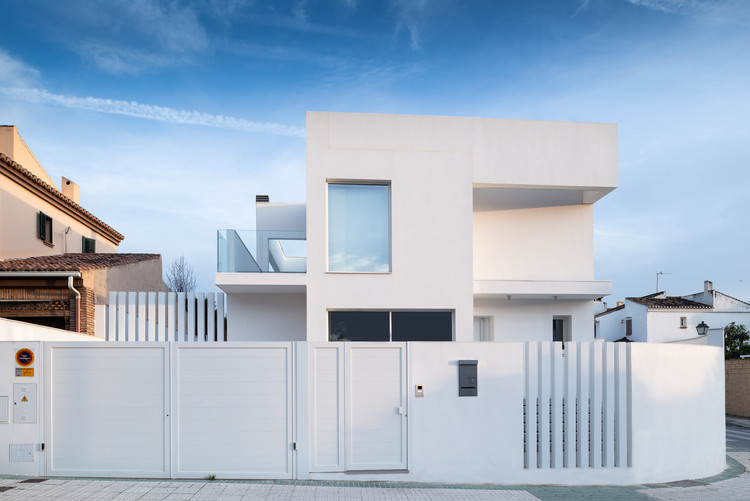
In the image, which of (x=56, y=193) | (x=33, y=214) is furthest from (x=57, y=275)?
(x=56, y=193)

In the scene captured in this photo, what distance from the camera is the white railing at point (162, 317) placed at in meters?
13.6

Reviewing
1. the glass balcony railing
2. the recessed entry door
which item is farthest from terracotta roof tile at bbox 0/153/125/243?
the recessed entry door

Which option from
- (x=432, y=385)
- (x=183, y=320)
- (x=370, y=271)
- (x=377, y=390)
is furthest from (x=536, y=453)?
(x=183, y=320)

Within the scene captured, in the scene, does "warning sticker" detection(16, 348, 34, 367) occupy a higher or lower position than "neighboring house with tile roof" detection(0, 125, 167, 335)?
lower

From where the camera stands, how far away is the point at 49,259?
15.2 metres

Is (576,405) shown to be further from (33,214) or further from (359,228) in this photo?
(33,214)

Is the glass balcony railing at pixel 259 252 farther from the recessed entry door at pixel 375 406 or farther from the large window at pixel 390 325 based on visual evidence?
the recessed entry door at pixel 375 406

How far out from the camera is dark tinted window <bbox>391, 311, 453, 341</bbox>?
12156 mm

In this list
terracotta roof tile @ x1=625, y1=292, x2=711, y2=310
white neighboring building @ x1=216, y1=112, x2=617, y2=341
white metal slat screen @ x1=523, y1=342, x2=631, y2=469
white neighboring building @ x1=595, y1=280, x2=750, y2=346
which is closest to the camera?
white metal slat screen @ x1=523, y1=342, x2=631, y2=469

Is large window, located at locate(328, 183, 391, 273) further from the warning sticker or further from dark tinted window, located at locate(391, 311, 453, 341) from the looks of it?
the warning sticker

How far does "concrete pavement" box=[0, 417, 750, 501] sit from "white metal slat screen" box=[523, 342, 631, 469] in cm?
46

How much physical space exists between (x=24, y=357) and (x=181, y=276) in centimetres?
3691

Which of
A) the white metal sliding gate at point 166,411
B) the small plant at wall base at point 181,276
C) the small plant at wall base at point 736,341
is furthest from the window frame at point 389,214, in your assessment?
the small plant at wall base at point 181,276

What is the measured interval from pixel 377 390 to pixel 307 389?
1030mm
